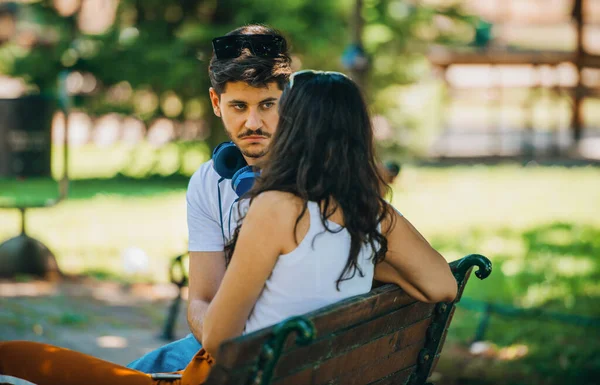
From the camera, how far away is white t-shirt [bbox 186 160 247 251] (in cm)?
323

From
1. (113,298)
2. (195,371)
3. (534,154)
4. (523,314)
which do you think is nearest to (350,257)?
(195,371)

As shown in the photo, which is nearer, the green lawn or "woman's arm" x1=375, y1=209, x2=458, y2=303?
"woman's arm" x1=375, y1=209, x2=458, y2=303

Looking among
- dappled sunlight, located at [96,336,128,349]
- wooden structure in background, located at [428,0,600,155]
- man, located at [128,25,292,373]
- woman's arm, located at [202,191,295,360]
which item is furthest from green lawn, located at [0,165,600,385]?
wooden structure in background, located at [428,0,600,155]

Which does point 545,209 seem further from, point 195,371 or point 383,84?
point 195,371

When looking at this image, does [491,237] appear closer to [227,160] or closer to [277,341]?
[227,160]

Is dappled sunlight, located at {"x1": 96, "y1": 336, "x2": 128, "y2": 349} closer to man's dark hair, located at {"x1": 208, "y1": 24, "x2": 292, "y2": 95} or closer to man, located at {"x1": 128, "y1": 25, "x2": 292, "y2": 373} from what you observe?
man, located at {"x1": 128, "y1": 25, "x2": 292, "y2": 373}

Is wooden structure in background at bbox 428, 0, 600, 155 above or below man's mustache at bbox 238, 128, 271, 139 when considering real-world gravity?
above

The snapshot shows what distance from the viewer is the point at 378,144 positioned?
1859 centimetres

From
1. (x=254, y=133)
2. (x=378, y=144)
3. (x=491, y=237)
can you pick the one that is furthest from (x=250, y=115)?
(x=378, y=144)

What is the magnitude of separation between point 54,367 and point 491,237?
948 cm

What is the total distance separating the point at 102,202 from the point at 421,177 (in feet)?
22.9

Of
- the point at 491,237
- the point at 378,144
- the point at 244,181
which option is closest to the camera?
the point at 244,181

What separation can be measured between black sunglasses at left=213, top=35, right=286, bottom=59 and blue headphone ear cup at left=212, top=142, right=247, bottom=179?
0.35 meters

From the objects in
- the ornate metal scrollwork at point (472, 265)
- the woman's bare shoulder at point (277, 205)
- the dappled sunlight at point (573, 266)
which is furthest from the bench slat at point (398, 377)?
the dappled sunlight at point (573, 266)
